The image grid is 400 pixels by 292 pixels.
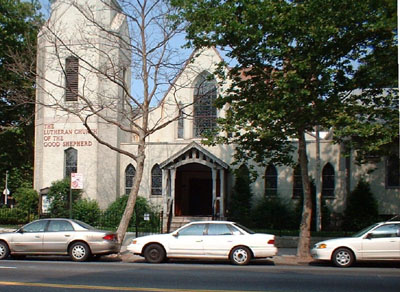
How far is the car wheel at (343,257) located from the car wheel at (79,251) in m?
7.70

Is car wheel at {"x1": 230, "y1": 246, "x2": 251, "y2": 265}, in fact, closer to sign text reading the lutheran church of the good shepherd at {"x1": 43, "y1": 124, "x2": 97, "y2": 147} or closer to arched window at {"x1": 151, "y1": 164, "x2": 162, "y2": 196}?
arched window at {"x1": 151, "y1": 164, "x2": 162, "y2": 196}

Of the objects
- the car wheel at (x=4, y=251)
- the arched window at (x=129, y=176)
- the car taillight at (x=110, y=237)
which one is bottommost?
the car wheel at (x=4, y=251)

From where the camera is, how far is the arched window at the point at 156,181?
28.8 m

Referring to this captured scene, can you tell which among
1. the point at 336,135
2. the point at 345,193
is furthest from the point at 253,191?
the point at 336,135

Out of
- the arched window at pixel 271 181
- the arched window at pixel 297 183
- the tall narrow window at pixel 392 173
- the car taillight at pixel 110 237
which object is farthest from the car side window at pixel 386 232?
the arched window at pixel 271 181

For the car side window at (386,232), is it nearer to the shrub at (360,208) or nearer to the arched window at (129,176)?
the shrub at (360,208)

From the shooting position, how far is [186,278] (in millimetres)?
12086

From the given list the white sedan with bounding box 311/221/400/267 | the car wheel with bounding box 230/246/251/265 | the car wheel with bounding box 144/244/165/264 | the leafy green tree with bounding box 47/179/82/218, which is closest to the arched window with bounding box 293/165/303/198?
the leafy green tree with bounding box 47/179/82/218

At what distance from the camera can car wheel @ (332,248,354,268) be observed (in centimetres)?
1538

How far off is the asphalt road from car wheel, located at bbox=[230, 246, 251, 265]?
29cm

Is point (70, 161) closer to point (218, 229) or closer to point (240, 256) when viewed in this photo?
point (218, 229)

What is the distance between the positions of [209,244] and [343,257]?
160 inches

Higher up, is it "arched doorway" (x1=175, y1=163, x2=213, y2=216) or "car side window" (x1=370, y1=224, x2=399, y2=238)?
"arched doorway" (x1=175, y1=163, x2=213, y2=216)

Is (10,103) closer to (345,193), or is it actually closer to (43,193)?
(43,193)
